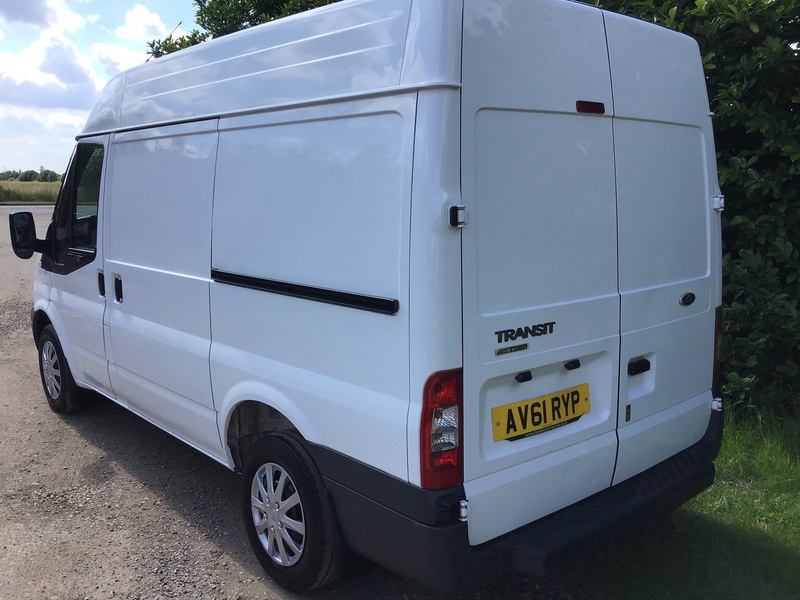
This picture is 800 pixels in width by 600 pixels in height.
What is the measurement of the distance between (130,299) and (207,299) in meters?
0.99

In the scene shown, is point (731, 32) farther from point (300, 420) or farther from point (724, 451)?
point (300, 420)

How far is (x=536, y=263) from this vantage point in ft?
8.91

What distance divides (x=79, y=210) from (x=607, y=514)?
3985mm

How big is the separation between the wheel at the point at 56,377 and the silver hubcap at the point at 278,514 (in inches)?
109

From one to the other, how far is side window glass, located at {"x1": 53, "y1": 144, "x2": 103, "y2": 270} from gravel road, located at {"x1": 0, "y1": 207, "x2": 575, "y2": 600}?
4.42 ft

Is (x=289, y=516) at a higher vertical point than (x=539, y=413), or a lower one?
lower

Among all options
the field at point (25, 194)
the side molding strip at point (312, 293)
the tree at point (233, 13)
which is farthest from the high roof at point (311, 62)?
the field at point (25, 194)

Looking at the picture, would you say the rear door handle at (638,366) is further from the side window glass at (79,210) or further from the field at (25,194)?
the field at (25,194)

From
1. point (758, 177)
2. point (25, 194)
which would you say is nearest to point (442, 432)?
point (758, 177)

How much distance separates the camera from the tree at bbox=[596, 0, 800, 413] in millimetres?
4613

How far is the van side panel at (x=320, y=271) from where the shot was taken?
8.38 ft

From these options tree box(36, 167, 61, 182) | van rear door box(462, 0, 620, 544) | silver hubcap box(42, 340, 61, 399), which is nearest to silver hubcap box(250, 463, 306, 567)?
van rear door box(462, 0, 620, 544)

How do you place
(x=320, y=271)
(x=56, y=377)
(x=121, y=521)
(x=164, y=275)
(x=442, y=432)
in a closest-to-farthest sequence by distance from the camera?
(x=442, y=432), (x=320, y=271), (x=164, y=275), (x=121, y=521), (x=56, y=377)

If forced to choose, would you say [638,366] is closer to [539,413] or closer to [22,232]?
[539,413]
